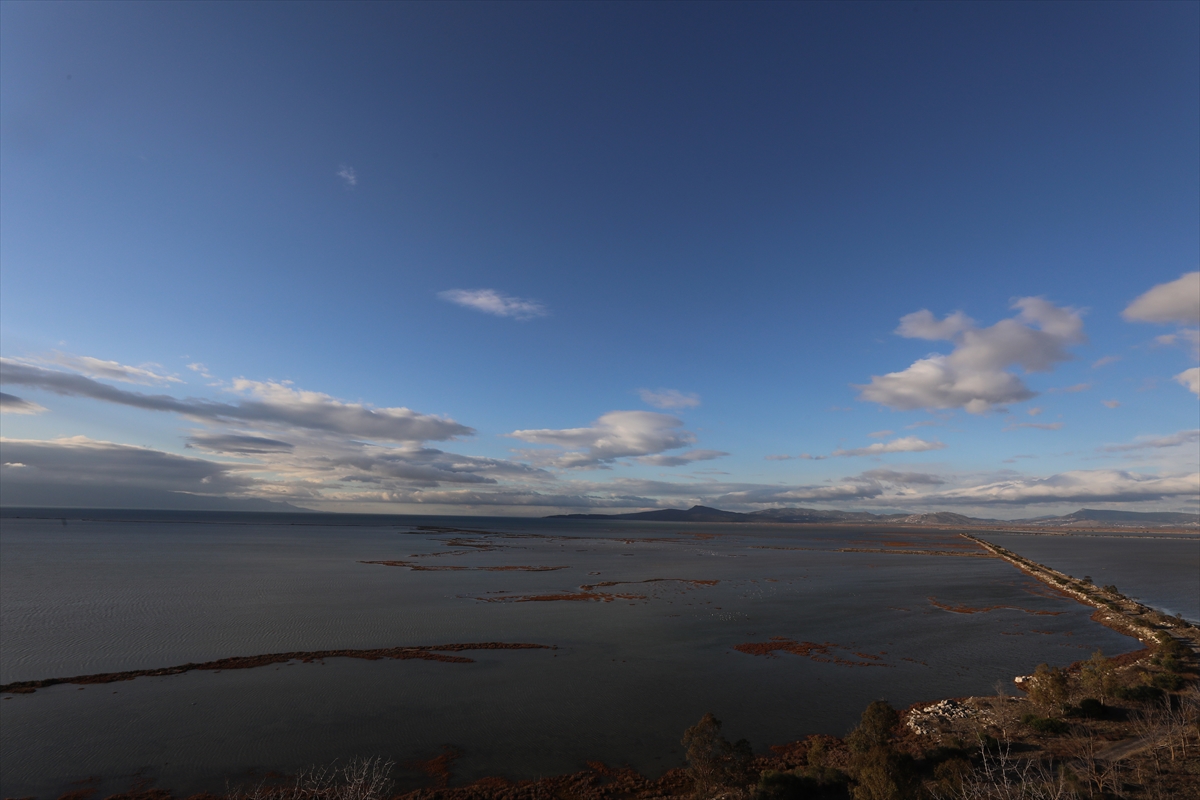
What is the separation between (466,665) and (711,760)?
16730mm

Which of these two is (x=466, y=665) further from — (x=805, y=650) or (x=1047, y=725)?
(x=1047, y=725)

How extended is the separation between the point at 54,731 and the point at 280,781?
10762 millimetres

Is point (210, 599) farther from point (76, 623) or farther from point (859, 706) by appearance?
point (859, 706)

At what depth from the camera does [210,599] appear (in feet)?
145

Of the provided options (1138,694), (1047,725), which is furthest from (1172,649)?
(1047,725)

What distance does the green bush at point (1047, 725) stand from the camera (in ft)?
58.4

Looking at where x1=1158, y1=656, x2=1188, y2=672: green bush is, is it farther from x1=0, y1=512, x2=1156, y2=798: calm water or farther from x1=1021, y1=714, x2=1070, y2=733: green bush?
x1=1021, y1=714, x2=1070, y2=733: green bush

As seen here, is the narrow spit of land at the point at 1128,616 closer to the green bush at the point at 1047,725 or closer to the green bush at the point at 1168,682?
the green bush at the point at 1168,682

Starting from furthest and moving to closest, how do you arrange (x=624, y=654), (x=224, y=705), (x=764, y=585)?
(x=764, y=585) < (x=624, y=654) < (x=224, y=705)

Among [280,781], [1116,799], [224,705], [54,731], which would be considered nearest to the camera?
[1116,799]

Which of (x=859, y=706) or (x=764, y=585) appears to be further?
(x=764, y=585)

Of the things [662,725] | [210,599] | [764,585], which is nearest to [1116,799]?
[662,725]

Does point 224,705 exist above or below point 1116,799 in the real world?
below

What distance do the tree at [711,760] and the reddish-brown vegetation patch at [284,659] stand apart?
55.8ft
